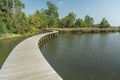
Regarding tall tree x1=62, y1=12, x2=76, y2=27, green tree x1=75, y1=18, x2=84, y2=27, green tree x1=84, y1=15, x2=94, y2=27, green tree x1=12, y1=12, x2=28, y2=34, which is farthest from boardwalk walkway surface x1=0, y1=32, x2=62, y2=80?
green tree x1=84, y1=15, x2=94, y2=27

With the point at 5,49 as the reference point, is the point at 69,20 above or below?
above

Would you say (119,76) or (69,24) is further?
(69,24)

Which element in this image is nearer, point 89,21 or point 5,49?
point 5,49

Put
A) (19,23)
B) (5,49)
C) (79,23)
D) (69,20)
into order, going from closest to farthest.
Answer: (5,49) < (19,23) < (69,20) < (79,23)

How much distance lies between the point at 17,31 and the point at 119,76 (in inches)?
1100

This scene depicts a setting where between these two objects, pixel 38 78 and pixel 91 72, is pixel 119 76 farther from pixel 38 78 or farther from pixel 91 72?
pixel 38 78

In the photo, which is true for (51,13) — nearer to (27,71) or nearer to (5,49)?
(5,49)

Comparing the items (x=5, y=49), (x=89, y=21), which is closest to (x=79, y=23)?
(x=89, y=21)

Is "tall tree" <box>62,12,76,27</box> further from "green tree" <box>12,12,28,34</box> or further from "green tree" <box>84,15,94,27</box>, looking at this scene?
"green tree" <box>12,12,28,34</box>

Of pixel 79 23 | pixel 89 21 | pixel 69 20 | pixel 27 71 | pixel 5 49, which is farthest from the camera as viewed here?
pixel 89 21

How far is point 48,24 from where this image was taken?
202 ft

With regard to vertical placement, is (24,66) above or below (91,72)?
above

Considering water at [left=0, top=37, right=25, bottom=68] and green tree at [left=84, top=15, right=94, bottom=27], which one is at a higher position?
green tree at [left=84, top=15, right=94, bottom=27]

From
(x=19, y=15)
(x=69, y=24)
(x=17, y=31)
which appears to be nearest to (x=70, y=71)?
(x=17, y=31)
